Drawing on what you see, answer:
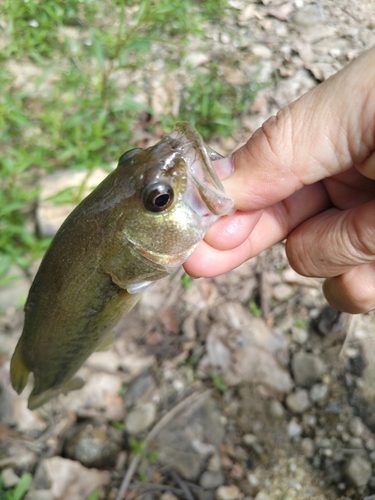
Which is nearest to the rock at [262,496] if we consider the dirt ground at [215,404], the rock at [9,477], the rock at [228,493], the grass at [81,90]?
the dirt ground at [215,404]

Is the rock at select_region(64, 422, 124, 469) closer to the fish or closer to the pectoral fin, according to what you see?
the pectoral fin

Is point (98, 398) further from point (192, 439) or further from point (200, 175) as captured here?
point (200, 175)

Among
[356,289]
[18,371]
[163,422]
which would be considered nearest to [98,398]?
[163,422]

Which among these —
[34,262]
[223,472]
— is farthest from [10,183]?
[223,472]

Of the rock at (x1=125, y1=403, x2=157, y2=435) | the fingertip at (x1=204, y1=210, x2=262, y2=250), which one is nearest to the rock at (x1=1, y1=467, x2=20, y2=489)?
the rock at (x1=125, y1=403, x2=157, y2=435)

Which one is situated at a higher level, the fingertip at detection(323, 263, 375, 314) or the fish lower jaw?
the fish lower jaw

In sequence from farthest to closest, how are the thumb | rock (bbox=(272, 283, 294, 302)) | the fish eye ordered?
rock (bbox=(272, 283, 294, 302)) → the fish eye → the thumb
